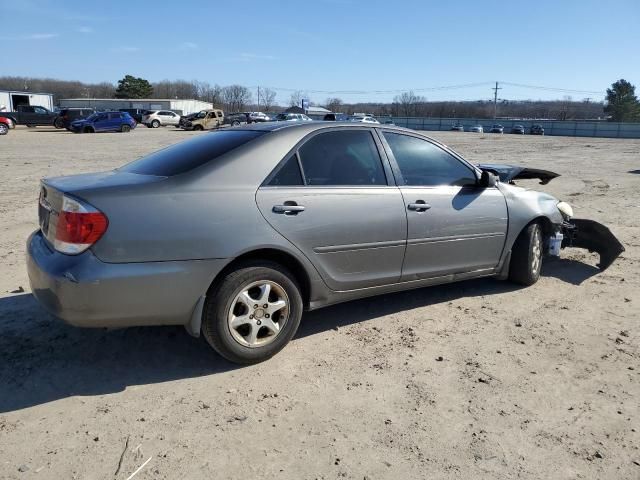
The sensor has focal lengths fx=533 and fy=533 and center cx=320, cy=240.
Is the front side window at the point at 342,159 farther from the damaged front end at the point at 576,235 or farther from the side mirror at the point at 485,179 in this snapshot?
the damaged front end at the point at 576,235

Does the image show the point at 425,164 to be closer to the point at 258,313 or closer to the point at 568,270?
the point at 258,313

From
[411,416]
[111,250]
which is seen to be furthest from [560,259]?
[111,250]

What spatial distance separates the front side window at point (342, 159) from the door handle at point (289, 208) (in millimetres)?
244

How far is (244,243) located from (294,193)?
1.75 feet

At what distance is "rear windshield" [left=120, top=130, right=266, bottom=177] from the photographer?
3.62 meters

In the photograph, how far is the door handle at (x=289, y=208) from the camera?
3555 mm

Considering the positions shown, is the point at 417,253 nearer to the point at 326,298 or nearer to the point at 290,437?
the point at 326,298

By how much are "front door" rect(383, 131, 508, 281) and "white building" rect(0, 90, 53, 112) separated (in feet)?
218

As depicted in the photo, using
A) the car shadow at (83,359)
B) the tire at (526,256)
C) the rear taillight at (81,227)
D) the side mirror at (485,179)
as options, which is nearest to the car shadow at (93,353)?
the car shadow at (83,359)

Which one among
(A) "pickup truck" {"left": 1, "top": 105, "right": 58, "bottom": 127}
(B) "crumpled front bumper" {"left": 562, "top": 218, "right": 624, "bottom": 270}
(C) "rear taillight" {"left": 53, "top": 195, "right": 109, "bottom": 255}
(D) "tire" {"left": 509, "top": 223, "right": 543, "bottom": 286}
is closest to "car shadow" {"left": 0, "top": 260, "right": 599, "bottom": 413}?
(C) "rear taillight" {"left": 53, "top": 195, "right": 109, "bottom": 255}

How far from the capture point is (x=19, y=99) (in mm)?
64125

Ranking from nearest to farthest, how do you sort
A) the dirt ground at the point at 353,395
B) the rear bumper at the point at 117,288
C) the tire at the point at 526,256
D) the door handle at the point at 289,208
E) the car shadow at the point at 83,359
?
the dirt ground at the point at 353,395 → the rear bumper at the point at 117,288 → the car shadow at the point at 83,359 → the door handle at the point at 289,208 → the tire at the point at 526,256

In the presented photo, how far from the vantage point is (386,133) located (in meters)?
4.35

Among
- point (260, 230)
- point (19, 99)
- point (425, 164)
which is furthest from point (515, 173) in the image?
point (19, 99)
